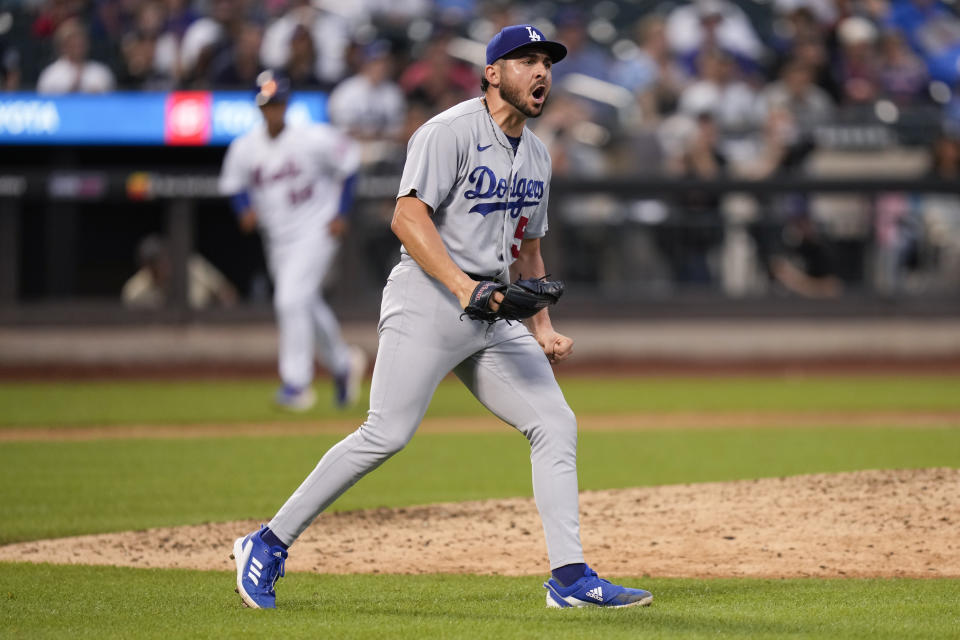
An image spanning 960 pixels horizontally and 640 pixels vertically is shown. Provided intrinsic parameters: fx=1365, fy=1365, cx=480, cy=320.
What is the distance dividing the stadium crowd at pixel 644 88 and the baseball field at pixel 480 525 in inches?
155

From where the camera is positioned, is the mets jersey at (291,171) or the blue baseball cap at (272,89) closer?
the blue baseball cap at (272,89)

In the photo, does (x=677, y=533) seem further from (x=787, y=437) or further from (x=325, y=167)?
(x=325, y=167)

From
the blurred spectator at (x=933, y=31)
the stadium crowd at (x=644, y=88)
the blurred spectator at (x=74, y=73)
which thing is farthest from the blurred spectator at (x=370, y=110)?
the blurred spectator at (x=933, y=31)

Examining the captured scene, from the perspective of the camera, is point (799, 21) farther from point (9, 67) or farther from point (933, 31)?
point (9, 67)

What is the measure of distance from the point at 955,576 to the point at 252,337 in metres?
10.9

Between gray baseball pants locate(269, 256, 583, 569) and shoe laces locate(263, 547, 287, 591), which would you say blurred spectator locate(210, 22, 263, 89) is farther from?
shoe laces locate(263, 547, 287, 591)

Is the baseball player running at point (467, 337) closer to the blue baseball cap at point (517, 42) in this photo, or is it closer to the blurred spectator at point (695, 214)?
the blue baseball cap at point (517, 42)

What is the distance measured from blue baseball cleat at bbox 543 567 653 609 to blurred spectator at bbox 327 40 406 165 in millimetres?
10870

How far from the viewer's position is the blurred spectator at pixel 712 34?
1694cm

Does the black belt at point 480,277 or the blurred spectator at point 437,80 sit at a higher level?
the blurred spectator at point 437,80

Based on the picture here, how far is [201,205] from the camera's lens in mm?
15070

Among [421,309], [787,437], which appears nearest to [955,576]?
[421,309]

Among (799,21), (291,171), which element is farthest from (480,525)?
(799,21)

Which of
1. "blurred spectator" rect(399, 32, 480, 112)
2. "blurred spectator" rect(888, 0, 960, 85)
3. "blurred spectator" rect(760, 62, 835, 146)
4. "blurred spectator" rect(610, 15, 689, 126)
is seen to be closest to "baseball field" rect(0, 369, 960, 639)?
"blurred spectator" rect(760, 62, 835, 146)
